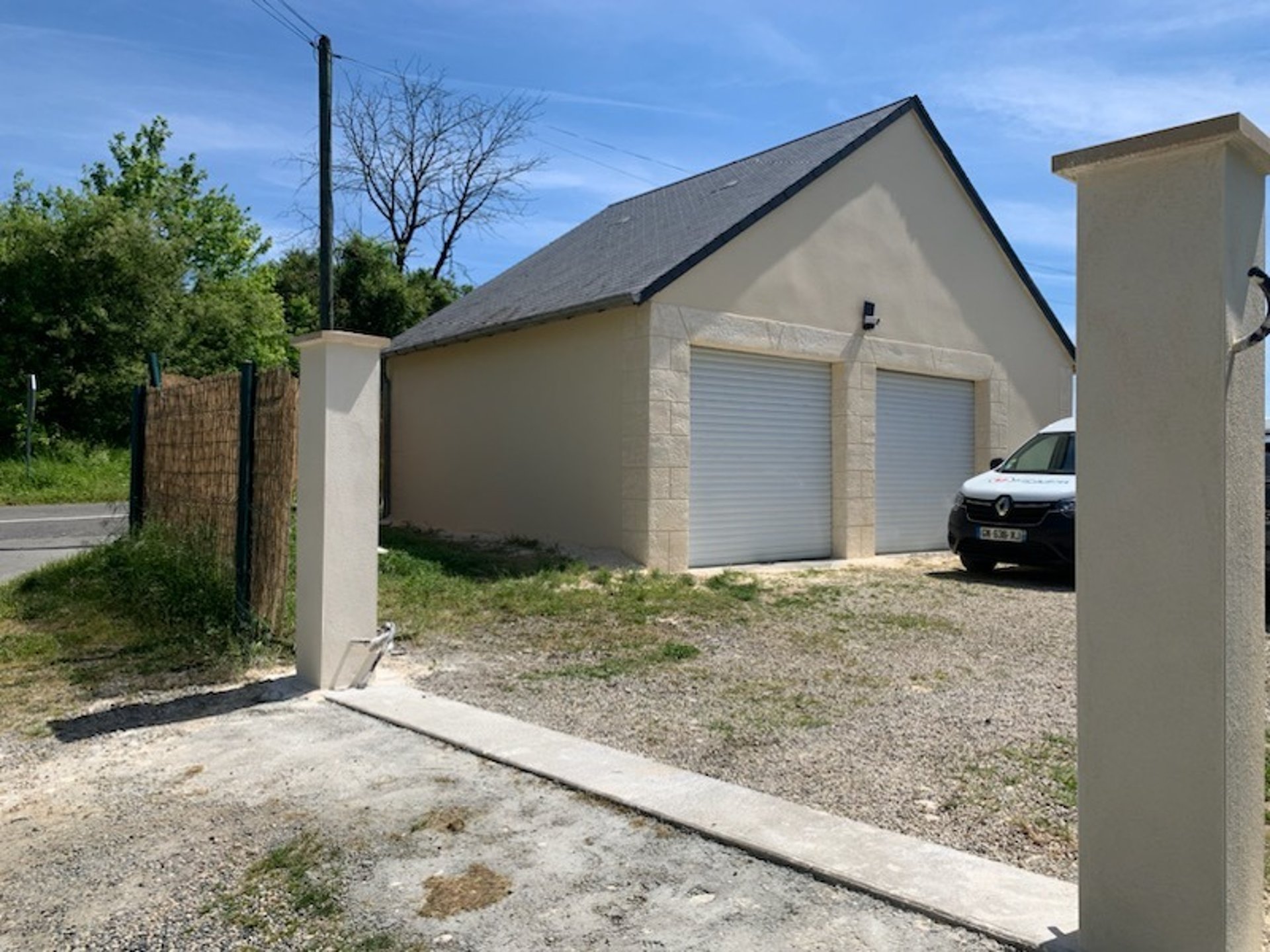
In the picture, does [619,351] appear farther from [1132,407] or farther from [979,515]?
[1132,407]

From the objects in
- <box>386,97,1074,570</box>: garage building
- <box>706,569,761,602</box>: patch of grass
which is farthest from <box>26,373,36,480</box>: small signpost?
<box>706,569,761,602</box>: patch of grass

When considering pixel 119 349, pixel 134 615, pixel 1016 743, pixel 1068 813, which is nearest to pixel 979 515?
pixel 1016 743

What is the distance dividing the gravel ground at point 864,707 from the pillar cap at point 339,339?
2.05 metres

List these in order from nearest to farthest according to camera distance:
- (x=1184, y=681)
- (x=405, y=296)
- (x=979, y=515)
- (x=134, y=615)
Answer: (x=1184, y=681) → (x=134, y=615) → (x=979, y=515) → (x=405, y=296)

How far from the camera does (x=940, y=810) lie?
372 centimetres

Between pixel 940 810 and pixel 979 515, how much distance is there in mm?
7669

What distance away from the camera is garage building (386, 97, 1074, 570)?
1123 centimetres

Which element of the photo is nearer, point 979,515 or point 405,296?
point 979,515

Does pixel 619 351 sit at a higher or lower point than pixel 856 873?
higher

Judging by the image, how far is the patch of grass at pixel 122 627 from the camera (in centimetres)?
582

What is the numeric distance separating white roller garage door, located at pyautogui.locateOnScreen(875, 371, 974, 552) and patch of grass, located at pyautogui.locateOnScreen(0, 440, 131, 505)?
1412 cm

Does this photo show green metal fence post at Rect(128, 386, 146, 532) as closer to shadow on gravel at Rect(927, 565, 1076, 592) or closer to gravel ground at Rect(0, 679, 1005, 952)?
gravel ground at Rect(0, 679, 1005, 952)

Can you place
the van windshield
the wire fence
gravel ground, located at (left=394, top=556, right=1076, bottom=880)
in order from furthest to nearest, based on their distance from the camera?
1. the van windshield
2. the wire fence
3. gravel ground, located at (left=394, top=556, right=1076, bottom=880)

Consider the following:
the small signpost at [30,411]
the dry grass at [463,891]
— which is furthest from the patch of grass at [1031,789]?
the small signpost at [30,411]
